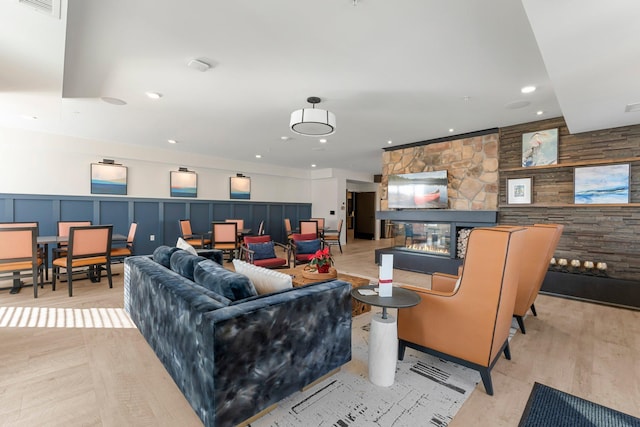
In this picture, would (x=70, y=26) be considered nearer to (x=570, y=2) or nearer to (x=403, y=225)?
(x=570, y=2)

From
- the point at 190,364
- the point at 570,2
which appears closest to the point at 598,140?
the point at 570,2

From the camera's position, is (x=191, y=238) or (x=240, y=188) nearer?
(x=191, y=238)

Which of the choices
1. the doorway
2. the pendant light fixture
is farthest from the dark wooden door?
the pendant light fixture

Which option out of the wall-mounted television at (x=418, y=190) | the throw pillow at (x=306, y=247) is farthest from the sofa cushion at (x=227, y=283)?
the wall-mounted television at (x=418, y=190)

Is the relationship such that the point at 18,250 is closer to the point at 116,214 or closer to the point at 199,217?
the point at 116,214

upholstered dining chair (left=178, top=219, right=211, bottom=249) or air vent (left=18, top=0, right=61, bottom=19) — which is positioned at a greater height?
air vent (left=18, top=0, right=61, bottom=19)

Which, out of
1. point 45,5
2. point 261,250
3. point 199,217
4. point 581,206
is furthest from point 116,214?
point 581,206

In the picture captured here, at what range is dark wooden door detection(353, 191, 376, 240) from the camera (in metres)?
11.6

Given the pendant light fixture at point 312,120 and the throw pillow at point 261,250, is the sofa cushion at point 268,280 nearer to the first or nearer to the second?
the pendant light fixture at point 312,120

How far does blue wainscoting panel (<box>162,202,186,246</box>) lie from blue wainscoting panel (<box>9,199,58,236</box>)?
2058 mm

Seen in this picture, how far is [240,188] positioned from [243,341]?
Answer: 7.47 meters

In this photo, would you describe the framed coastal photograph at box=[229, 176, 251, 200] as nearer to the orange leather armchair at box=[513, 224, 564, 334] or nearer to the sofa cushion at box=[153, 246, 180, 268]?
the sofa cushion at box=[153, 246, 180, 268]

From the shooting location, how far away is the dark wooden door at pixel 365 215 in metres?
11.6

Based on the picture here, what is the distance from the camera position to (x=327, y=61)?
2.74m
